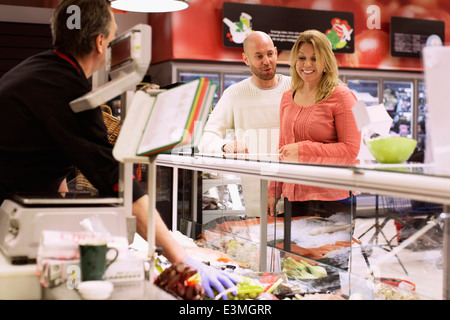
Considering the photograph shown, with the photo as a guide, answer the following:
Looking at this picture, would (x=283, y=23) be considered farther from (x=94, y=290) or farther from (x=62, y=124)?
(x=94, y=290)

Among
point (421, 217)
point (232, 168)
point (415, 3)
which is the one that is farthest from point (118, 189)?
point (415, 3)

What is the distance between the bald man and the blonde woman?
1.78ft

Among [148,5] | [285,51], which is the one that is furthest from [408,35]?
[148,5]

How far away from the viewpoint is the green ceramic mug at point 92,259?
3.87 feet

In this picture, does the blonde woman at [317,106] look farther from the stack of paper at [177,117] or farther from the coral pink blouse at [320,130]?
the stack of paper at [177,117]

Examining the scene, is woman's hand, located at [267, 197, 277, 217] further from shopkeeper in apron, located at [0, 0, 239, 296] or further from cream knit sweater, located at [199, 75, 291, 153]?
cream knit sweater, located at [199, 75, 291, 153]

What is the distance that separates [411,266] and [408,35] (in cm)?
800

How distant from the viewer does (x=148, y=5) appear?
3635 mm

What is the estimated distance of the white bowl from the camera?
116 cm

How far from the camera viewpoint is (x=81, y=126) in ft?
4.98

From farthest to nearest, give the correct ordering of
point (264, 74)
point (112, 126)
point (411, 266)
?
point (264, 74) < point (112, 126) < point (411, 266)

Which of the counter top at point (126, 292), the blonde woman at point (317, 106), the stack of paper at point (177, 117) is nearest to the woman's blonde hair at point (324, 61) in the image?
the blonde woman at point (317, 106)

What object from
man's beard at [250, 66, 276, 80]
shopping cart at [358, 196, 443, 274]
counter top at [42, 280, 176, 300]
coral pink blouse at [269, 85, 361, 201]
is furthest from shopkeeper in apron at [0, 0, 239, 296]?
man's beard at [250, 66, 276, 80]
